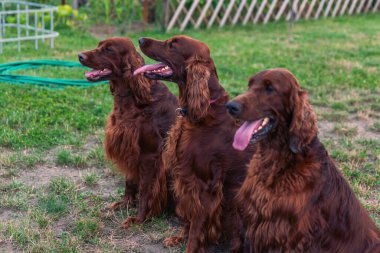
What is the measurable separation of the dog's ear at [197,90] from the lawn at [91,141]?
3.55ft

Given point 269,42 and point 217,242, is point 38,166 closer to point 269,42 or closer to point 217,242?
point 217,242

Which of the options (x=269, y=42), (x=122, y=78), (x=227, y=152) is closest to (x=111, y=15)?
(x=269, y=42)

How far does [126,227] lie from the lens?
14.7ft

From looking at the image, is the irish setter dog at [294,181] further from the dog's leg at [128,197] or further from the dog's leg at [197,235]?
the dog's leg at [128,197]

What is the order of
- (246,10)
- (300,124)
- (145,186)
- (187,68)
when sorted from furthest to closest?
1. (246,10)
2. (145,186)
3. (187,68)
4. (300,124)

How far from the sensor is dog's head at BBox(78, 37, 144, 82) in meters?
4.41

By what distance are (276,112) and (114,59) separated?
1.69 metres

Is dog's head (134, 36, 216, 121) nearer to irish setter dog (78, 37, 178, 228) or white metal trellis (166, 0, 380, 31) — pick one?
irish setter dog (78, 37, 178, 228)

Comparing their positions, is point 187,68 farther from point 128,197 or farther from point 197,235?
point 128,197

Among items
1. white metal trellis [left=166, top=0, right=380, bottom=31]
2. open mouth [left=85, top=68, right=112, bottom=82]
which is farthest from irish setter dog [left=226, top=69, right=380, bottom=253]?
white metal trellis [left=166, top=0, right=380, bottom=31]

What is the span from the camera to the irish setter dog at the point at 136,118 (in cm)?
441

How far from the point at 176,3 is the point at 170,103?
8.72 metres

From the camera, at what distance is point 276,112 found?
317 centimetres

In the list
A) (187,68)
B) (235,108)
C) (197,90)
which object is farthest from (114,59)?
(235,108)
